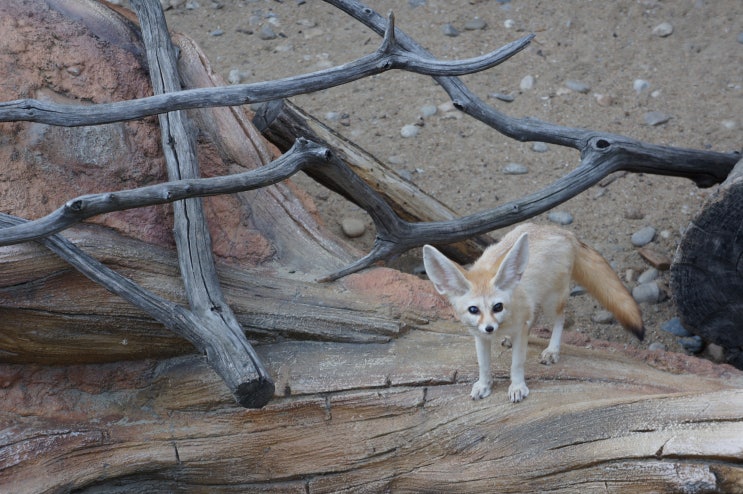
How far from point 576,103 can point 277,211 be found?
2994 mm

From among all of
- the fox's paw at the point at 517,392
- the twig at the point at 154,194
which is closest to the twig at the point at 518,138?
the twig at the point at 154,194

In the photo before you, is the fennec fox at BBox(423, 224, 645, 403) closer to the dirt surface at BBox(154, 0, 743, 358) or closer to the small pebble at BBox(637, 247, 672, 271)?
the dirt surface at BBox(154, 0, 743, 358)

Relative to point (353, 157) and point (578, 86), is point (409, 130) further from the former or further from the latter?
point (353, 157)

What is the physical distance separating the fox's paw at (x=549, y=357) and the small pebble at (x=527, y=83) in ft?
11.1

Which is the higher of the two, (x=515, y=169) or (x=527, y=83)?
(x=527, y=83)

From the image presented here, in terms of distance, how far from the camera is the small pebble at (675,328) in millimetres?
4930

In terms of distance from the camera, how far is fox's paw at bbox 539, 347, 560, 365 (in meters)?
3.74

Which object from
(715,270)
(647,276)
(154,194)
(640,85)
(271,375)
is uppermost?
(640,85)

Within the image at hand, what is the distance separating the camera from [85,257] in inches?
138

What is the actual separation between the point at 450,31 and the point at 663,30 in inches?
68.2


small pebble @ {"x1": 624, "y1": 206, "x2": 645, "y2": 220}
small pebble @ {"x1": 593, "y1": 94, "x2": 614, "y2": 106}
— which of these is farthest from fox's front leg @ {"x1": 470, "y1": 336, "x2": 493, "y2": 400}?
small pebble @ {"x1": 593, "y1": 94, "x2": 614, "y2": 106}

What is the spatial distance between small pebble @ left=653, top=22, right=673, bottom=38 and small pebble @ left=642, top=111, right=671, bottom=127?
960 mm

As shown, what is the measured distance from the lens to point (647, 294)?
202 inches

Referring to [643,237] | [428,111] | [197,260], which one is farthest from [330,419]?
[428,111]
